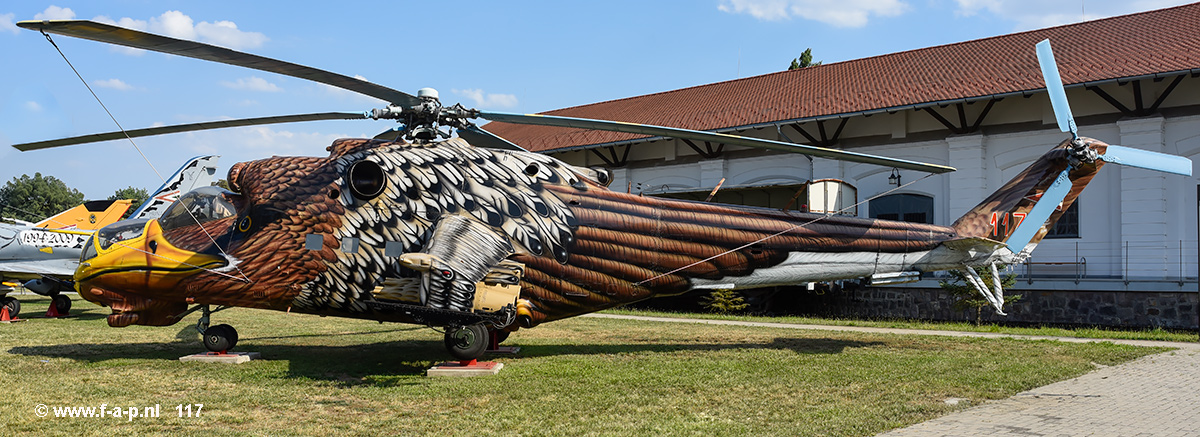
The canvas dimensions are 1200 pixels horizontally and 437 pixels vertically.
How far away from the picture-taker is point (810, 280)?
12.6m

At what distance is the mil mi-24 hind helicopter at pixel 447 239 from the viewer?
401 inches

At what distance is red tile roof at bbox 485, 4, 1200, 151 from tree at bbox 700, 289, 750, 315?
6085 mm

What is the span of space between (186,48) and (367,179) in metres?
3.36

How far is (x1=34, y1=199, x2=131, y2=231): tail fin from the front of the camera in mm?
25781

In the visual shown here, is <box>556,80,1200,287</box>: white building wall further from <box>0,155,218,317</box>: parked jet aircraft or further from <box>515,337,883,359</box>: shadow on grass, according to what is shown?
<box>0,155,218,317</box>: parked jet aircraft

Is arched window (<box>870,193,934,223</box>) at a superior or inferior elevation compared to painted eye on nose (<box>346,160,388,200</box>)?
superior

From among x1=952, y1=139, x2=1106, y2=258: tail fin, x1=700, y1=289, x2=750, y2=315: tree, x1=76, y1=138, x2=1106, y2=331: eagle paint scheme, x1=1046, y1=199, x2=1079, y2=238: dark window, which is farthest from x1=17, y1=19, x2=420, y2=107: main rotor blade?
x1=1046, y1=199, x2=1079, y2=238: dark window

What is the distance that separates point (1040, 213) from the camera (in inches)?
520

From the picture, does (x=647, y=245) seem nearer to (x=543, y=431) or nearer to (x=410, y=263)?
(x=410, y=263)

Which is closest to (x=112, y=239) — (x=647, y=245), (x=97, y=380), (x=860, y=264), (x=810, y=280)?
(x=97, y=380)

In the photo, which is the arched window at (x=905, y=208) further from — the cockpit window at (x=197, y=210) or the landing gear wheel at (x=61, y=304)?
the landing gear wheel at (x=61, y=304)

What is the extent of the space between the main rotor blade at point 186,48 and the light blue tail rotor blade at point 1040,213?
1110 cm

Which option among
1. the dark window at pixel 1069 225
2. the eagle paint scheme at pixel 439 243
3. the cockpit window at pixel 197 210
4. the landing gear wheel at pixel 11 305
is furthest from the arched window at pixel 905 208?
the landing gear wheel at pixel 11 305

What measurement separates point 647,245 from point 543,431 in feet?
16.7
